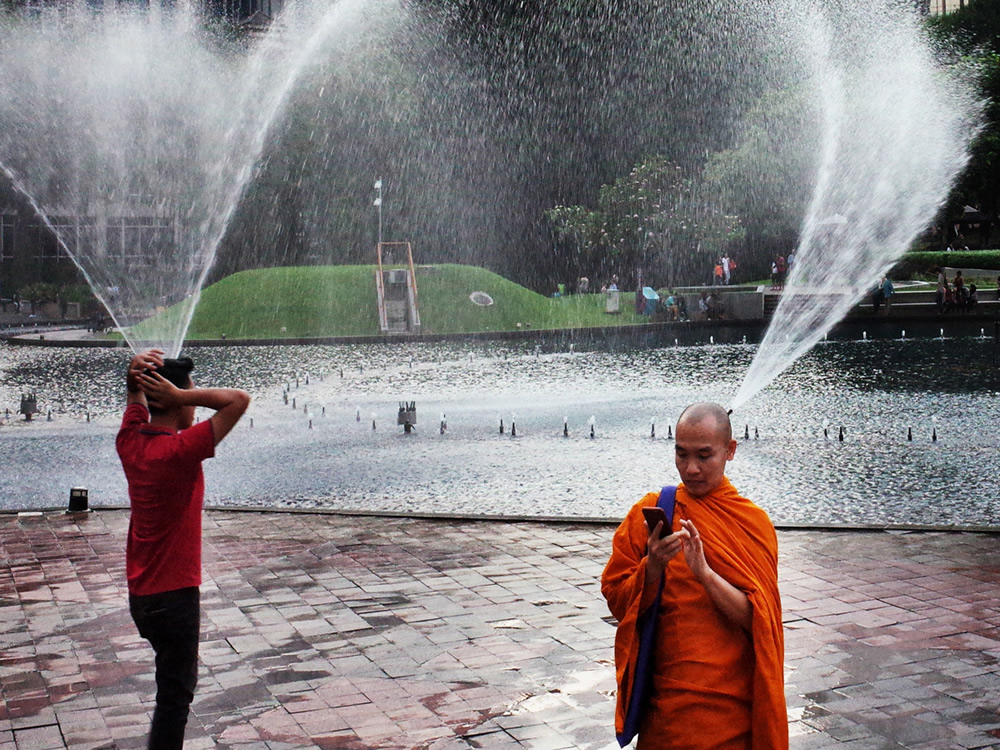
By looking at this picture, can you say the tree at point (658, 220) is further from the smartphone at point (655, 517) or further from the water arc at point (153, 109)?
the smartphone at point (655, 517)

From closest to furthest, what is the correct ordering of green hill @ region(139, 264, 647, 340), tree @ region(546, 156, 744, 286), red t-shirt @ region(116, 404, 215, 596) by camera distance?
1. red t-shirt @ region(116, 404, 215, 596)
2. green hill @ region(139, 264, 647, 340)
3. tree @ region(546, 156, 744, 286)

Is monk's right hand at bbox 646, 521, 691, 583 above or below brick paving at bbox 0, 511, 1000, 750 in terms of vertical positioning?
above

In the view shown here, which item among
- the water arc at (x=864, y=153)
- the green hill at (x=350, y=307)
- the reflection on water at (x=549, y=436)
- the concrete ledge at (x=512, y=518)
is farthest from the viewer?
the green hill at (x=350, y=307)

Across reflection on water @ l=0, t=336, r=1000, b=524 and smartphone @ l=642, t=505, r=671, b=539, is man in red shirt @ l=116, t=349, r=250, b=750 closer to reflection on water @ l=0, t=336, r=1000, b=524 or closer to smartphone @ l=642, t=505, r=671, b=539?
smartphone @ l=642, t=505, r=671, b=539

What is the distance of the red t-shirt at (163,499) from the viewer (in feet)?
12.0

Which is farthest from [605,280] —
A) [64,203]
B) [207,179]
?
[64,203]

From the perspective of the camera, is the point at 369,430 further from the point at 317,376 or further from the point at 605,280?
the point at 605,280

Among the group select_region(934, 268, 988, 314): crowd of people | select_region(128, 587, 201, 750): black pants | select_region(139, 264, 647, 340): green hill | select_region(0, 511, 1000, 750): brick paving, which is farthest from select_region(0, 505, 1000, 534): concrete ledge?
select_region(934, 268, 988, 314): crowd of people

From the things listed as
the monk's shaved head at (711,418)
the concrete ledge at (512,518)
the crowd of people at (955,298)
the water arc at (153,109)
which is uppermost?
the water arc at (153,109)

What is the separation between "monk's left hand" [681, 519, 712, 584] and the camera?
275 cm

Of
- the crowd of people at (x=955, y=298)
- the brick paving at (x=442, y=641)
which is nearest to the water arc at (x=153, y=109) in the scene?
the brick paving at (x=442, y=641)

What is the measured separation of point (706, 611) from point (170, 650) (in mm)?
1819

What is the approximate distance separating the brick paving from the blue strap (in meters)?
1.61

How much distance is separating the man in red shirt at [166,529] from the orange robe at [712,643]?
4.92 feet
